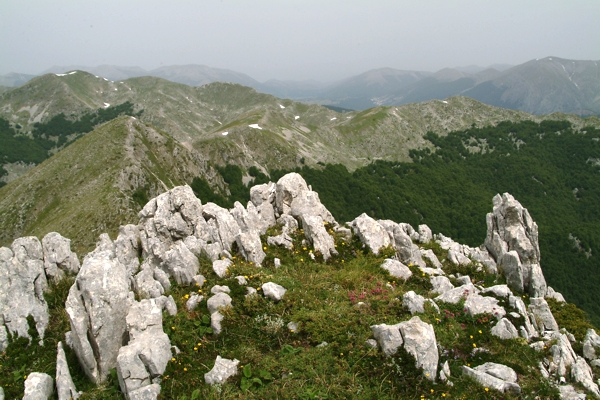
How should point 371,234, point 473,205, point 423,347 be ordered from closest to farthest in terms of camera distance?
point 423,347, point 371,234, point 473,205

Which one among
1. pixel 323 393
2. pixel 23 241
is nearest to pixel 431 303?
pixel 323 393

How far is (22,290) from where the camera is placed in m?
13.6

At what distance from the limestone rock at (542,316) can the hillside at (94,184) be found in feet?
224

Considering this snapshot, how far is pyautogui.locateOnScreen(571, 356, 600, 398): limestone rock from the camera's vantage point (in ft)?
36.4

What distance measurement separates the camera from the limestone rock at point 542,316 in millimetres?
15003

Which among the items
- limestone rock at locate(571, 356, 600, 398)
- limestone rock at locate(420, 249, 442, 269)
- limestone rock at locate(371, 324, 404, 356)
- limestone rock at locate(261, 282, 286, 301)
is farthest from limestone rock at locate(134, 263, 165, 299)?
limestone rock at locate(571, 356, 600, 398)

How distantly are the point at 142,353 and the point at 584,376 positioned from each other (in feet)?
51.2

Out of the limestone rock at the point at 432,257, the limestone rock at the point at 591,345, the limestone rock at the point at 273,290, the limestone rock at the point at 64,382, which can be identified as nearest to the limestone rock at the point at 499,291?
the limestone rock at the point at 591,345

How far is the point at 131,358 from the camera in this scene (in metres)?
9.95

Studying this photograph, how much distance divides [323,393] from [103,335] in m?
7.77

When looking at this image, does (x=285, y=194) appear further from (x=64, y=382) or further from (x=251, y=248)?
(x=64, y=382)

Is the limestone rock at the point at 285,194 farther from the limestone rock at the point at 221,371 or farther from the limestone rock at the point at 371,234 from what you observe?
the limestone rock at the point at 221,371

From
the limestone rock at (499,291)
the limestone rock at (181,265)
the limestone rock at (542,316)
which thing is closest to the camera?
the limestone rock at (542,316)

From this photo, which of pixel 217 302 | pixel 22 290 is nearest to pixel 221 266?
pixel 217 302
